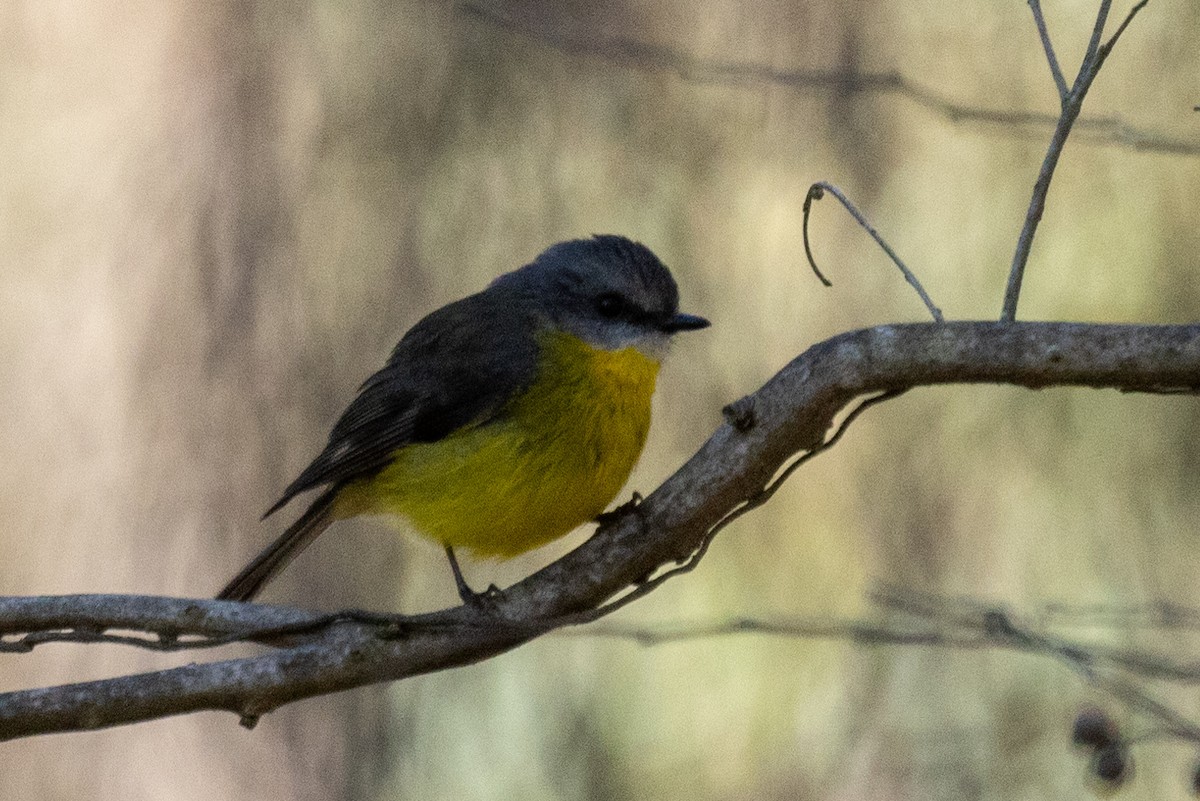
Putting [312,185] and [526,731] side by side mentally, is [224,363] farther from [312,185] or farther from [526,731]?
[526,731]

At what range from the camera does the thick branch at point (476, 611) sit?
8.70 feet

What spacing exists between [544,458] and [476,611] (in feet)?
2.86

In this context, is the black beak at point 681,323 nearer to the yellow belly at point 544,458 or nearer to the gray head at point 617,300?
the gray head at point 617,300

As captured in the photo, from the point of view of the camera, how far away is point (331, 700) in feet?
18.9

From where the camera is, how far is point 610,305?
420cm

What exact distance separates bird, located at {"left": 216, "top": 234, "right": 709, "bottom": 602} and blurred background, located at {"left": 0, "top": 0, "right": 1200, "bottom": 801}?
133 cm

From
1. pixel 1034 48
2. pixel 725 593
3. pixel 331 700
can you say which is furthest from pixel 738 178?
pixel 331 700

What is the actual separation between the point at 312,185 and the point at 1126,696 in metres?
3.95

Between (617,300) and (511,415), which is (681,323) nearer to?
(617,300)

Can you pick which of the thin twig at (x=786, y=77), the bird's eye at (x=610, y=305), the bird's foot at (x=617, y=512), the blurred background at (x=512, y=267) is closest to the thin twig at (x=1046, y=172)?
the thin twig at (x=786, y=77)

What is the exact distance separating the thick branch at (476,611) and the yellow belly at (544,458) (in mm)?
692

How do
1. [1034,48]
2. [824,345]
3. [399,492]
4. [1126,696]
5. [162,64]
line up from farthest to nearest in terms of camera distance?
[162,64] → [1034,48] → [399,492] → [1126,696] → [824,345]

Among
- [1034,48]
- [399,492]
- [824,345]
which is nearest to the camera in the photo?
[824,345]

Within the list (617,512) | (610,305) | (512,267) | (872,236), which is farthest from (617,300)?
(512,267)
